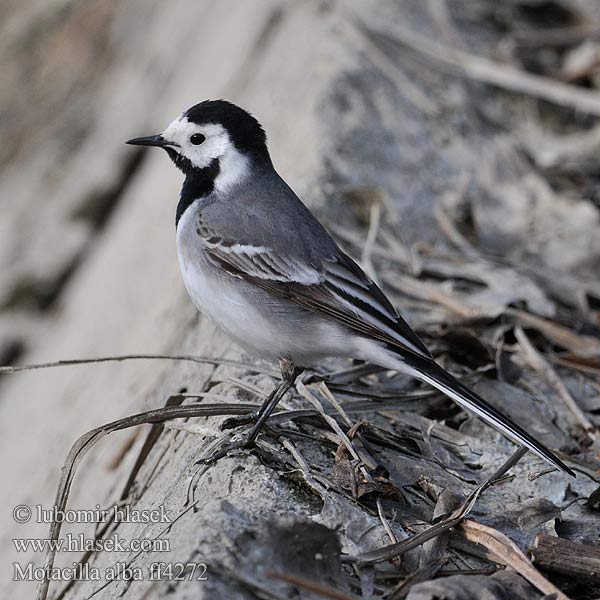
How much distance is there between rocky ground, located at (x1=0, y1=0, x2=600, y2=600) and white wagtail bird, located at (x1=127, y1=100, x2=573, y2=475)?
Answer: 0.79 ft

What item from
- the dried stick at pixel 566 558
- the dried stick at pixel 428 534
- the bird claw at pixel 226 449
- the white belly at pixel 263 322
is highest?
the white belly at pixel 263 322

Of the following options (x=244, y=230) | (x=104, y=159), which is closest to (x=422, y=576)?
(x=244, y=230)

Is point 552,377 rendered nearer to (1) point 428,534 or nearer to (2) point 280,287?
(2) point 280,287

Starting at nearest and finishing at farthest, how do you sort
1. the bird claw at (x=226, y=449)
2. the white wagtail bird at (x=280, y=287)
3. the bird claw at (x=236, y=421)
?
1. the bird claw at (x=226, y=449)
2. the bird claw at (x=236, y=421)
3. the white wagtail bird at (x=280, y=287)

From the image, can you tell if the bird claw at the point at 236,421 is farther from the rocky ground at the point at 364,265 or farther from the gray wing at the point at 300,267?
the gray wing at the point at 300,267

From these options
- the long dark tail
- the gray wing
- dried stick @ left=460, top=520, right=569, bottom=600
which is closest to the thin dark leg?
the gray wing

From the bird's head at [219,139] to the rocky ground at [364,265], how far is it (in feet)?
2.84

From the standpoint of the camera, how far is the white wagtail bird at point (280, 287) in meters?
3.79

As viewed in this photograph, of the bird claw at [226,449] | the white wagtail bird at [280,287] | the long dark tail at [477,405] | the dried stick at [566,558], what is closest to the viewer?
the dried stick at [566,558]

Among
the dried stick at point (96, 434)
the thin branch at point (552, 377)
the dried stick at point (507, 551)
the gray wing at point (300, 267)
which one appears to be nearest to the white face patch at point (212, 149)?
the gray wing at point (300, 267)

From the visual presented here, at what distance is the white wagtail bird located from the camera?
3.79m

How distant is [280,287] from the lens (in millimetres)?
3969

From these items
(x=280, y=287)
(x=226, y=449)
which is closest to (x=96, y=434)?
(x=226, y=449)

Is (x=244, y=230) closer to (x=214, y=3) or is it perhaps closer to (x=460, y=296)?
(x=460, y=296)
